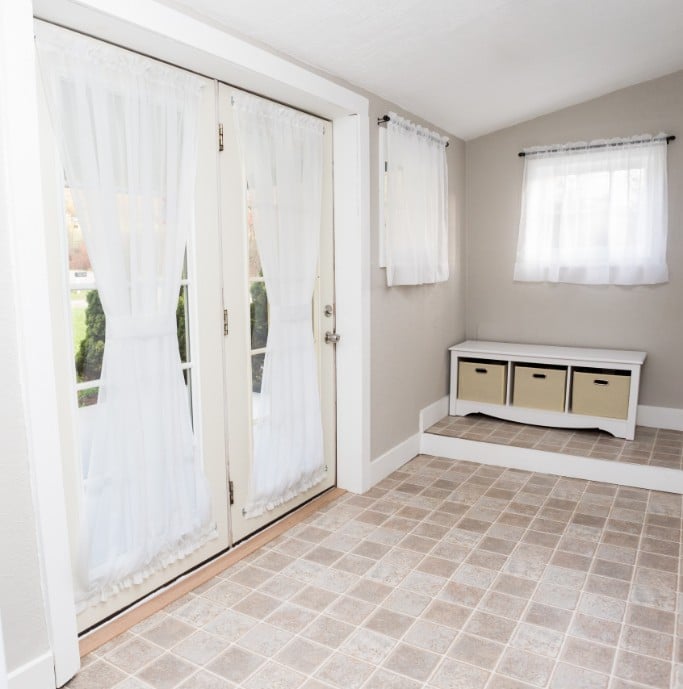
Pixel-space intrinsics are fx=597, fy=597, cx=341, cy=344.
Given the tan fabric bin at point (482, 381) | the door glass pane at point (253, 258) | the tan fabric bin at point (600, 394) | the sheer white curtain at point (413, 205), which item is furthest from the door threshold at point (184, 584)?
the tan fabric bin at point (600, 394)

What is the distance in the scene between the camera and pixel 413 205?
3.77m

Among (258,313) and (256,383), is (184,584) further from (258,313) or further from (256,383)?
(258,313)

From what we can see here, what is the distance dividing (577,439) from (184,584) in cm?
271

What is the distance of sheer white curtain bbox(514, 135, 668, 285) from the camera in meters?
4.14

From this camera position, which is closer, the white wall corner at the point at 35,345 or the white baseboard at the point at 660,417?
the white wall corner at the point at 35,345

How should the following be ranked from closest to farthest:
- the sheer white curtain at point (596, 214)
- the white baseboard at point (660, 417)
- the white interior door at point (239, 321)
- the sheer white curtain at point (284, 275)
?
the white interior door at point (239, 321), the sheer white curtain at point (284, 275), the sheer white curtain at point (596, 214), the white baseboard at point (660, 417)

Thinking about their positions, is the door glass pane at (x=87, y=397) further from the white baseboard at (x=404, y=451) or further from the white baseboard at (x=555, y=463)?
the white baseboard at (x=555, y=463)

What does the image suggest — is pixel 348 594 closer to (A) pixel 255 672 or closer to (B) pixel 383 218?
(A) pixel 255 672

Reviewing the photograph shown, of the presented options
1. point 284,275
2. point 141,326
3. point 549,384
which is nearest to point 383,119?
point 284,275

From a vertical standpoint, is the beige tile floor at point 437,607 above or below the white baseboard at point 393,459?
below

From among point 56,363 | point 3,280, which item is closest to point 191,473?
point 56,363

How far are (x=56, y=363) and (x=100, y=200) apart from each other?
1.85 feet

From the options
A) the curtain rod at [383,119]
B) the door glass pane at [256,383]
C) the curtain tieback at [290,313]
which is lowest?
the door glass pane at [256,383]

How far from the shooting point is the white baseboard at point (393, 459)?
3568 millimetres
